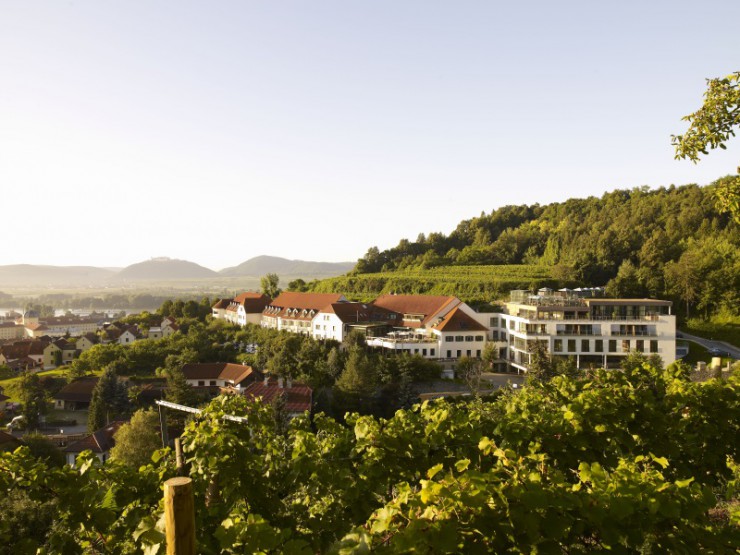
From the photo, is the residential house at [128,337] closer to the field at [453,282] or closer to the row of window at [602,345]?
the field at [453,282]

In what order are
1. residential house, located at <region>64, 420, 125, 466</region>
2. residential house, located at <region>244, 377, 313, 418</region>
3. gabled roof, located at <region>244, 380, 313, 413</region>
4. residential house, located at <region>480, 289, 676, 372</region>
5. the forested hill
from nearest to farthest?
residential house, located at <region>244, 377, 313, 418</region> < gabled roof, located at <region>244, 380, 313, 413</region> < residential house, located at <region>64, 420, 125, 466</region> < residential house, located at <region>480, 289, 676, 372</region> < the forested hill

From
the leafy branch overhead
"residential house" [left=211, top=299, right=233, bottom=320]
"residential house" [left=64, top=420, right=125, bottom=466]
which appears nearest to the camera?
the leafy branch overhead

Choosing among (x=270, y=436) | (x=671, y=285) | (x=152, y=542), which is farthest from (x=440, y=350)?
(x=152, y=542)

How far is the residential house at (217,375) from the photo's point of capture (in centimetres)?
3397

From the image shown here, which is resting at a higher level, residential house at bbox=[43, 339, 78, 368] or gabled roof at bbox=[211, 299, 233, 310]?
gabled roof at bbox=[211, 299, 233, 310]

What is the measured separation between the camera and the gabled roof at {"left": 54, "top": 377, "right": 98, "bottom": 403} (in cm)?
3769

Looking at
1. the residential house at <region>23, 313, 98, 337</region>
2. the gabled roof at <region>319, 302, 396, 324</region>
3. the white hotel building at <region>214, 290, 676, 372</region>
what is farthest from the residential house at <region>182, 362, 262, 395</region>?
the residential house at <region>23, 313, 98, 337</region>

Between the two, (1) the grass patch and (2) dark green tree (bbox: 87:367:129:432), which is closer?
(2) dark green tree (bbox: 87:367:129:432)

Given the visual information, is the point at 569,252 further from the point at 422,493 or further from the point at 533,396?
the point at 422,493

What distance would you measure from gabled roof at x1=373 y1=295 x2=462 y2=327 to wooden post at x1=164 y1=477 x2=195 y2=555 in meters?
38.0

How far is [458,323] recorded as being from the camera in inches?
1449

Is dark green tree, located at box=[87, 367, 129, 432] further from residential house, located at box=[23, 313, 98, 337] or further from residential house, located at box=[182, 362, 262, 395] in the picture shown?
residential house, located at box=[23, 313, 98, 337]

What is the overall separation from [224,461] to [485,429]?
299cm

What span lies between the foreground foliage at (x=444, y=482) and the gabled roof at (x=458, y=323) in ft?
95.5
